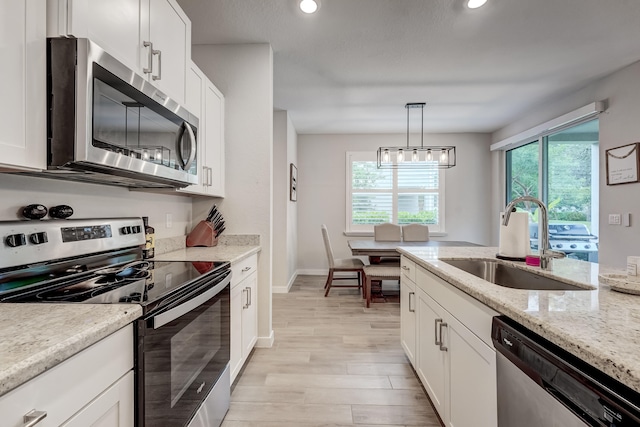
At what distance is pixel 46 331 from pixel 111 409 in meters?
0.28

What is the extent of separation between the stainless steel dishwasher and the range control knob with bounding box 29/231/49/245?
5.49 feet

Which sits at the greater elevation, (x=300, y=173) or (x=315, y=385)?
(x=300, y=173)

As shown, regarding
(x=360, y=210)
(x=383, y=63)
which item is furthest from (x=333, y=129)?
(x=383, y=63)

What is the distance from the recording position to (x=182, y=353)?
122 cm

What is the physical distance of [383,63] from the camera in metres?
3.00

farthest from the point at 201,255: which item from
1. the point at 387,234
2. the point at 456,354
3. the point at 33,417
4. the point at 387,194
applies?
the point at 387,194

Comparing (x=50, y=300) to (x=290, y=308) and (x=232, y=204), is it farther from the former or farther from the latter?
(x=290, y=308)

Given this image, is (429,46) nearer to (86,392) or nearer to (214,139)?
(214,139)

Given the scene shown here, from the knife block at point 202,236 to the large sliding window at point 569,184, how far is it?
13.1 ft

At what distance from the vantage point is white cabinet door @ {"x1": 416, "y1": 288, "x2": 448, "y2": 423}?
156 centimetres

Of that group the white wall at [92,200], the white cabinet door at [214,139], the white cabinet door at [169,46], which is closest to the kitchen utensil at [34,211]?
the white wall at [92,200]

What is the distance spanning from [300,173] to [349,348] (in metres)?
3.60

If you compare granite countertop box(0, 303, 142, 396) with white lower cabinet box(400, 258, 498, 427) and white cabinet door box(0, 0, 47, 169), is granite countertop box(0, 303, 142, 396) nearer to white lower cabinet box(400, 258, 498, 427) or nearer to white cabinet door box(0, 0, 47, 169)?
white cabinet door box(0, 0, 47, 169)

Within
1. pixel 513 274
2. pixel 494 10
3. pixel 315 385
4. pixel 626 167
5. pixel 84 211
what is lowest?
pixel 315 385
